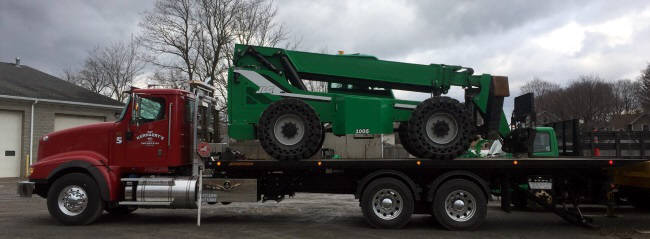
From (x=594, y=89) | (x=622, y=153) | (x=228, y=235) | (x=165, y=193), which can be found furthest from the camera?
(x=594, y=89)

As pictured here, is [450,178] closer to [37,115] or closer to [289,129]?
[289,129]

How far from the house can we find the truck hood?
1212cm

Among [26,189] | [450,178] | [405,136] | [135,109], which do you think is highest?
[135,109]

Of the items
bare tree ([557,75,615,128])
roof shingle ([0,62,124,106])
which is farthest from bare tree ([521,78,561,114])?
roof shingle ([0,62,124,106])

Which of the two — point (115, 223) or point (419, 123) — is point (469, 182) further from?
point (115, 223)

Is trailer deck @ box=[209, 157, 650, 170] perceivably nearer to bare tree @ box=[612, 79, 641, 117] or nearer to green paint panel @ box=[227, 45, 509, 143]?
green paint panel @ box=[227, 45, 509, 143]

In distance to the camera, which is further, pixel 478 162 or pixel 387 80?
pixel 387 80

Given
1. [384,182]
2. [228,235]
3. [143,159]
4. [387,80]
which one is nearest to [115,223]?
[143,159]

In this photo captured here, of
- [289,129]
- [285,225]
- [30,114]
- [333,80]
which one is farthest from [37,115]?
[333,80]

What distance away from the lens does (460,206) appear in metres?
8.05

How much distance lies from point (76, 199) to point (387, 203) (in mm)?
5270

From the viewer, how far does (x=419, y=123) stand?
8.03 m

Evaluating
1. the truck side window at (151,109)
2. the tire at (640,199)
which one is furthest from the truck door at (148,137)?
the tire at (640,199)

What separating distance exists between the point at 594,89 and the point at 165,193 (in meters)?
74.5
